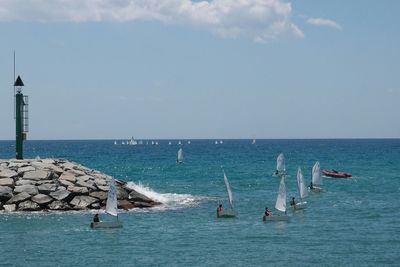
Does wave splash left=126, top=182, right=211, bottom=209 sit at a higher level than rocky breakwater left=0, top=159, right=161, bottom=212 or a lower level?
lower

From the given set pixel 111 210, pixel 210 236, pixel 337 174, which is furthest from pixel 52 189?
pixel 337 174

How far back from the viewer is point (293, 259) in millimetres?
40031

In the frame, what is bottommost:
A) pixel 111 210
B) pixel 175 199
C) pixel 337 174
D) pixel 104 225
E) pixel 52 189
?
pixel 175 199

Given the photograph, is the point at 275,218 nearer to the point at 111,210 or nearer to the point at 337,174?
the point at 111,210

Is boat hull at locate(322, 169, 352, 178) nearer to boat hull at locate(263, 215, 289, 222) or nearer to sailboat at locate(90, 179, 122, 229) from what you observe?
boat hull at locate(263, 215, 289, 222)

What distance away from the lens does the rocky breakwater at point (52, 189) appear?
5991cm

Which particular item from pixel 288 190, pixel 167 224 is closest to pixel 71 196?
pixel 167 224

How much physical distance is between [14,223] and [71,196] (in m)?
8.75

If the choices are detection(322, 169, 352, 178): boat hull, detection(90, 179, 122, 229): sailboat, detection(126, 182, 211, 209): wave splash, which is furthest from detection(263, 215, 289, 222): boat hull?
detection(322, 169, 352, 178): boat hull

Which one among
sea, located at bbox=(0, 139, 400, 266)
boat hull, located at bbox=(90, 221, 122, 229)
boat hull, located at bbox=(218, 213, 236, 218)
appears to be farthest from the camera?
boat hull, located at bbox=(218, 213, 236, 218)

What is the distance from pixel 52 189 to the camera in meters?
61.3

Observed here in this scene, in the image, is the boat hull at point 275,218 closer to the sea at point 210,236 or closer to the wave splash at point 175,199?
the sea at point 210,236

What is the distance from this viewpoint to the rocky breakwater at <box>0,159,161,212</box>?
2359 inches

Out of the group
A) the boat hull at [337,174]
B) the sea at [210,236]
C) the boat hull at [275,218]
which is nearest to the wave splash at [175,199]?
the sea at [210,236]
